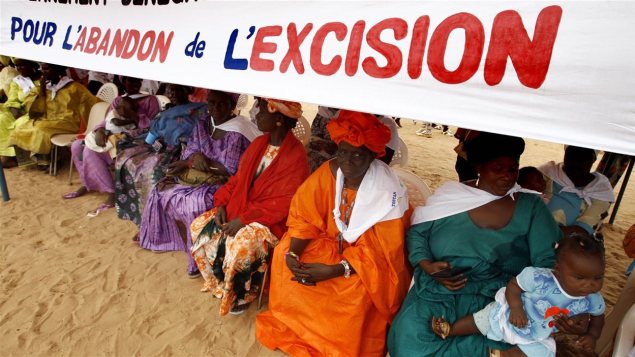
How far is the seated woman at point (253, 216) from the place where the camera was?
2857mm

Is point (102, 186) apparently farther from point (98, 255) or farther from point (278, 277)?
point (278, 277)

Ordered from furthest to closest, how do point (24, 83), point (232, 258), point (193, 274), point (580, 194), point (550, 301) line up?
point (24, 83) < point (193, 274) < point (580, 194) < point (232, 258) < point (550, 301)

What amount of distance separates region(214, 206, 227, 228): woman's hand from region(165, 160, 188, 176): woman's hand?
0.80 meters

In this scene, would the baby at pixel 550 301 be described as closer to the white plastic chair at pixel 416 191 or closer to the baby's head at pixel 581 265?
the baby's head at pixel 581 265

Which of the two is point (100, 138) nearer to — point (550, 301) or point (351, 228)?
point (351, 228)

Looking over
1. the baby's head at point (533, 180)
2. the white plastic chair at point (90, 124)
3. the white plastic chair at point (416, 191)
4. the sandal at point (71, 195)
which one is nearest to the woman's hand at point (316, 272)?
the white plastic chair at point (416, 191)

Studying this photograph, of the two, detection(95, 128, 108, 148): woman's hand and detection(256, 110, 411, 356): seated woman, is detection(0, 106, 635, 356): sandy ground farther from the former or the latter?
detection(95, 128, 108, 148): woman's hand

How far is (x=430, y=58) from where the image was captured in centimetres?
140

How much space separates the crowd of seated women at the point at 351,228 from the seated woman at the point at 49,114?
258 centimetres

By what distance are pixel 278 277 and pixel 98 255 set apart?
2.18 meters

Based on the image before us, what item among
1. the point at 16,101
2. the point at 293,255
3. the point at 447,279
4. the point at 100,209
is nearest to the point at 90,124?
the point at 100,209

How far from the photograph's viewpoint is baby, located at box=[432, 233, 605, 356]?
1.64 m

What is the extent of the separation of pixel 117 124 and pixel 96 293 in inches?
84.4

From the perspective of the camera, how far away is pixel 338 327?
239 cm
